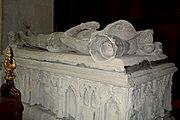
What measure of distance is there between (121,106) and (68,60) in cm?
66

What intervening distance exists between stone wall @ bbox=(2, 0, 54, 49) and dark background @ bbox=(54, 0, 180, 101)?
23 cm

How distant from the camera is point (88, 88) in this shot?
7.91ft

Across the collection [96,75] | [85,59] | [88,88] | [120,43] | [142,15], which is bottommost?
[88,88]

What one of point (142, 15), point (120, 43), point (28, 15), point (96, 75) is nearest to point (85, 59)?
point (96, 75)

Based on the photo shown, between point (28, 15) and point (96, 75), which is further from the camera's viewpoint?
point (28, 15)

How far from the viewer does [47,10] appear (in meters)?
3.98

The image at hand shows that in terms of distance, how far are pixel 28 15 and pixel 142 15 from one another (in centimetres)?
151

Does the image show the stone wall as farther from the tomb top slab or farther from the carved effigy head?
the carved effigy head

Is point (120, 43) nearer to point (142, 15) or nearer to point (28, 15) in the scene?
point (142, 15)

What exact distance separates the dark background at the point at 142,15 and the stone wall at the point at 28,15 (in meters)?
0.23

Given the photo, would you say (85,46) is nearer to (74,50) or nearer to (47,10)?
(74,50)

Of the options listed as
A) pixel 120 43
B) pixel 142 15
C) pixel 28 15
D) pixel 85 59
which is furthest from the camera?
pixel 28 15

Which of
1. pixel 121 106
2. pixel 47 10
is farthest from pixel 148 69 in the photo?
pixel 47 10

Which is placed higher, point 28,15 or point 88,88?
point 28,15
